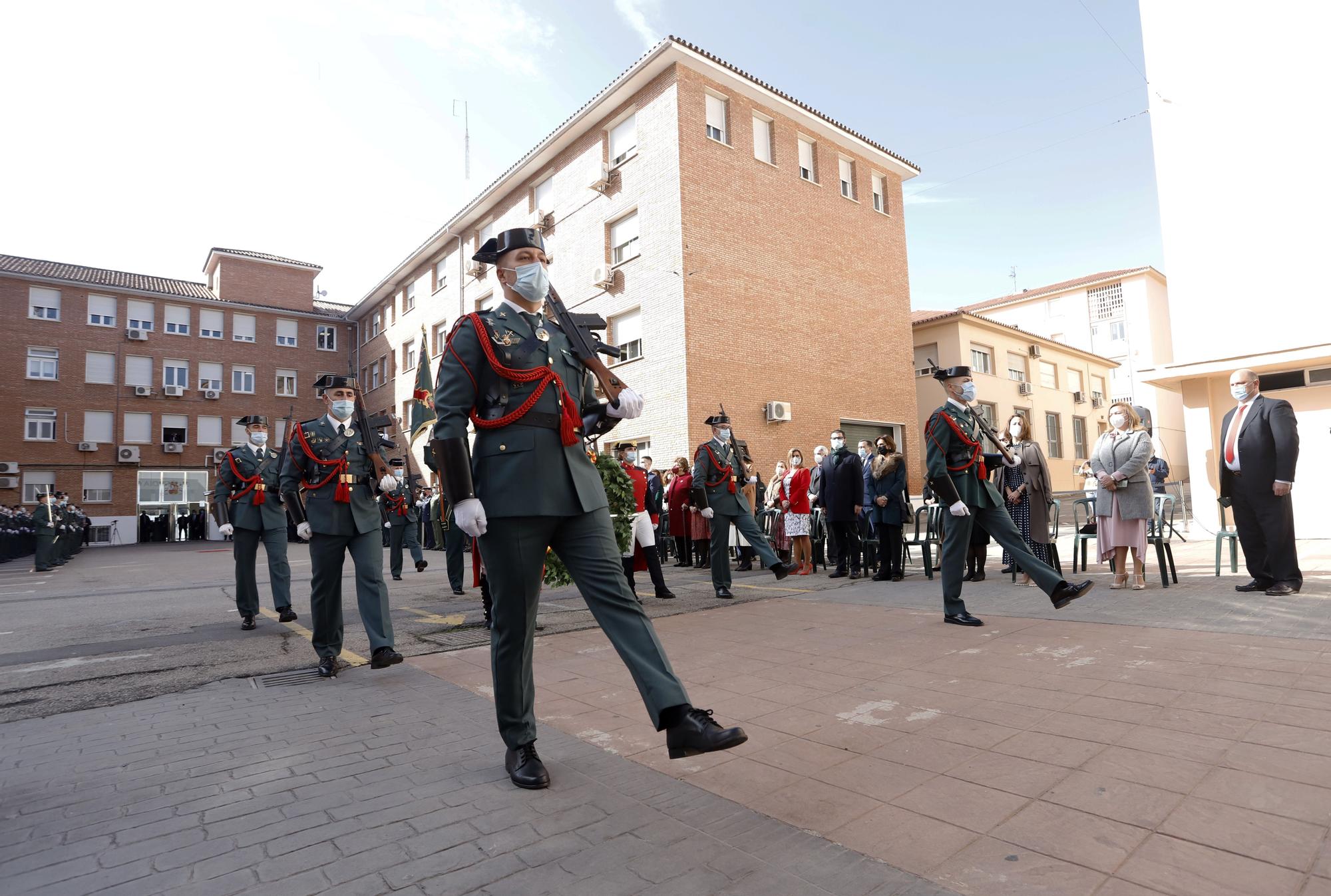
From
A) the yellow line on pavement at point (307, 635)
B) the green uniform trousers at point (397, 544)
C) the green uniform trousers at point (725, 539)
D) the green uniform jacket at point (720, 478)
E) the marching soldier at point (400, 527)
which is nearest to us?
the yellow line on pavement at point (307, 635)

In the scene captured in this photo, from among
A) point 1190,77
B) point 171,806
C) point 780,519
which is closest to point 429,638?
point 171,806

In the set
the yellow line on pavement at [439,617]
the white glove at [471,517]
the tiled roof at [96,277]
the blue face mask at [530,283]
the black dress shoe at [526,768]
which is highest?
the tiled roof at [96,277]

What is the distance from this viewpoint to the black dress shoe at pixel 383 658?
16.9ft

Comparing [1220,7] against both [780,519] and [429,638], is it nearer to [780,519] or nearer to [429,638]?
[780,519]

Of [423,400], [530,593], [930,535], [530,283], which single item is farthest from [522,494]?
[423,400]

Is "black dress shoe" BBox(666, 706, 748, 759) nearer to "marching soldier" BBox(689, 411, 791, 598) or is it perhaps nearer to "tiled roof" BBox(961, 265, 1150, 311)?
"marching soldier" BBox(689, 411, 791, 598)

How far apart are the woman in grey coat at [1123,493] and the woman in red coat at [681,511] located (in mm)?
6773

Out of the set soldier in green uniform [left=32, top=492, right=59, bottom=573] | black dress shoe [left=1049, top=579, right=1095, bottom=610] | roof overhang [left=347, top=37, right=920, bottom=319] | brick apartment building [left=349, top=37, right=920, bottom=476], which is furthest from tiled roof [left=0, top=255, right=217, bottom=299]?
black dress shoe [left=1049, top=579, right=1095, bottom=610]

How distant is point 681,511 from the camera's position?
1384 cm

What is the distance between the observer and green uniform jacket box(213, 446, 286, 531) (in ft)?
26.5

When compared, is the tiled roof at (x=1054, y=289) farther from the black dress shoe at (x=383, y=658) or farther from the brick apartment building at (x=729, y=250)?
the black dress shoe at (x=383, y=658)

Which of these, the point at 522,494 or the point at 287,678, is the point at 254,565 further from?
the point at 522,494

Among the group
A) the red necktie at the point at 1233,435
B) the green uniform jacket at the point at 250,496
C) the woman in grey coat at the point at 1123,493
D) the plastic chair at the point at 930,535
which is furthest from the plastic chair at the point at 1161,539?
the green uniform jacket at the point at 250,496

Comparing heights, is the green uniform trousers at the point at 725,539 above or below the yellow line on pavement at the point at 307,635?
above
